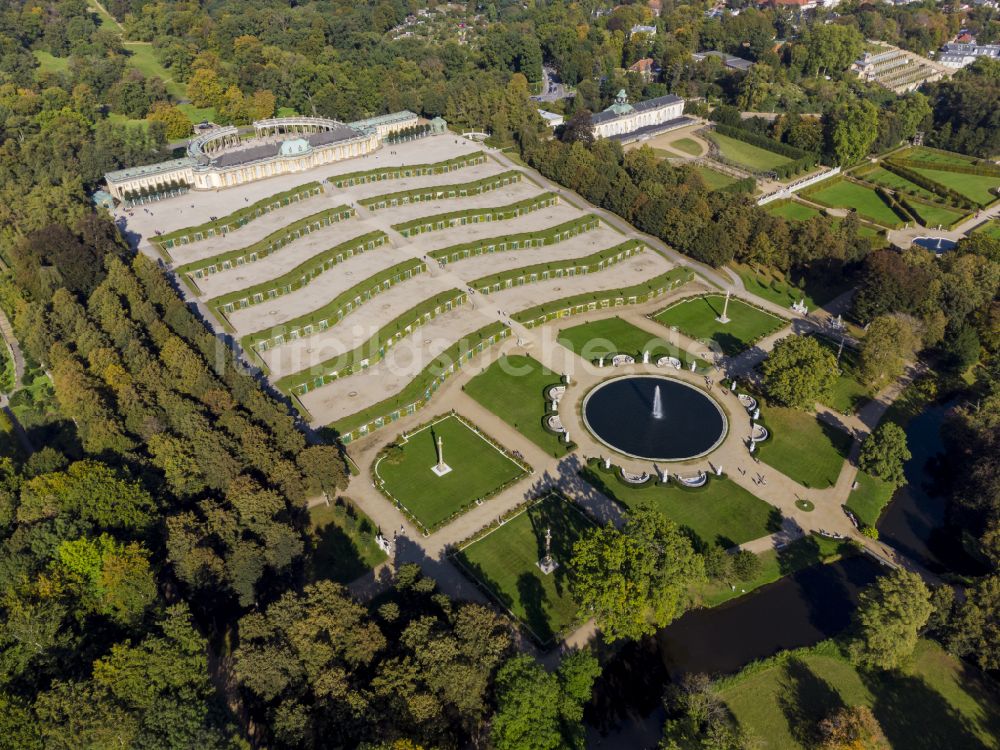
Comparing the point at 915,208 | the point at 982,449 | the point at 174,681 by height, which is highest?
the point at 174,681

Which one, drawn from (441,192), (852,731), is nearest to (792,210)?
(441,192)

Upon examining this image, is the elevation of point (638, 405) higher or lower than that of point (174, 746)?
lower

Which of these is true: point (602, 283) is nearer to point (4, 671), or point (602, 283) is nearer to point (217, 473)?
point (217, 473)

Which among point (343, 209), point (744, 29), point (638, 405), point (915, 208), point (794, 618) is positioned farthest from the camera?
point (744, 29)

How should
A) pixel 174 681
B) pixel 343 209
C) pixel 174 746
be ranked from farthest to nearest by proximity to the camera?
pixel 343 209 → pixel 174 681 → pixel 174 746

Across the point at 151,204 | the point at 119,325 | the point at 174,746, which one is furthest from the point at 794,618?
the point at 151,204

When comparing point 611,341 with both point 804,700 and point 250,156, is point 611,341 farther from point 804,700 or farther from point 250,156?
point 250,156

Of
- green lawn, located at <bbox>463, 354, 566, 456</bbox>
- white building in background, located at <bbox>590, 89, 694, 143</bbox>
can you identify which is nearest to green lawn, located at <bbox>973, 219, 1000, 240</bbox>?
white building in background, located at <bbox>590, 89, 694, 143</bbox>
